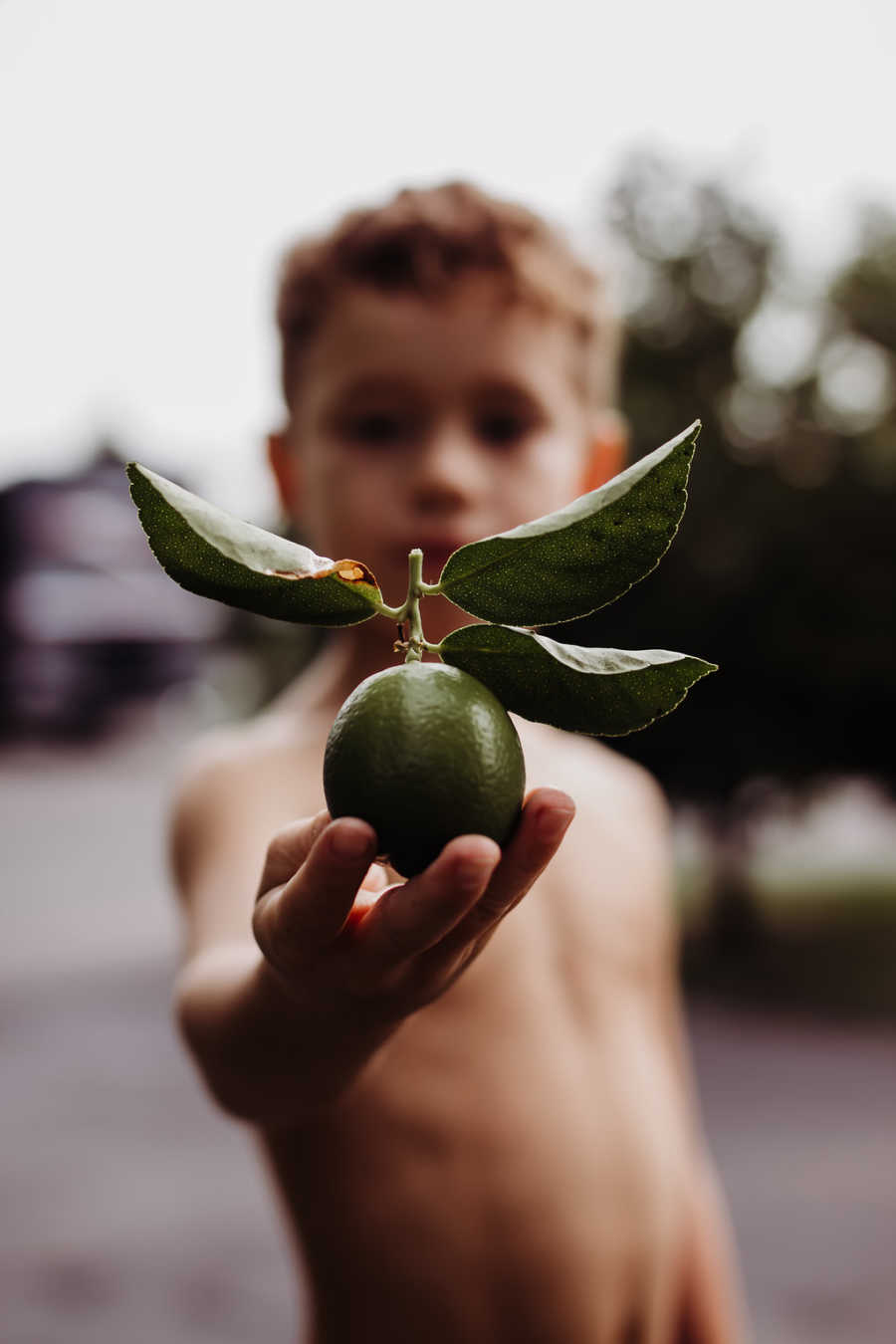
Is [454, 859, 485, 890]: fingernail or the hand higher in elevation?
[454, 859, 485, 890]: fingernail

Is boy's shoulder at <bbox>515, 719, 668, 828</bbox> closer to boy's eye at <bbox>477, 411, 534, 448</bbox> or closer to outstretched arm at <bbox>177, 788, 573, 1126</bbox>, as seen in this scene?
boy's eye at <bbox>477, 411, 534, 448</bbox>

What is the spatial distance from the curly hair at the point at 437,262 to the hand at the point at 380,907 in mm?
1054

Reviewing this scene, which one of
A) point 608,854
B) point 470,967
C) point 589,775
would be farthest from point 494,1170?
point 589,775

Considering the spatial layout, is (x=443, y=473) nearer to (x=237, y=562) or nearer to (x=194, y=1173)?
(x=237, y=562)

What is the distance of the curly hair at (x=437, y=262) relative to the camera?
1.80 metres

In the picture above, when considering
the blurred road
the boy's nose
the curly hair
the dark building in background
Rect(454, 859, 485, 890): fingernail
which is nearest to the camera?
Rect(454, 859, 485, 890): fingernail

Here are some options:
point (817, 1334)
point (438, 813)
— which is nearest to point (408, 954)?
point (438, 813)

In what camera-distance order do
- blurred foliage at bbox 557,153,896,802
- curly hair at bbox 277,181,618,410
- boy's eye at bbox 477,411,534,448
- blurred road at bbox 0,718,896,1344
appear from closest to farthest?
1. boy's eye at bbox 477,411,534,448
2. curly hair at bbox 277,181,618,410
3. blurred road at bbox 0,718,896,1344
4. blurred foliage at bbox 557,153,896,802

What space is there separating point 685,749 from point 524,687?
6293 millimetres

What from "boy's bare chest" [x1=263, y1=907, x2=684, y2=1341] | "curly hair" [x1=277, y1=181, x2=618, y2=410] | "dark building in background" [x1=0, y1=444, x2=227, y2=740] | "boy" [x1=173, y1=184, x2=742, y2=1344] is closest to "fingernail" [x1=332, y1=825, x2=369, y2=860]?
"boy" [x1=173, y1=184, x2=742, y2=1344]

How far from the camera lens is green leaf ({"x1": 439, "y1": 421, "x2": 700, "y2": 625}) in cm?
84

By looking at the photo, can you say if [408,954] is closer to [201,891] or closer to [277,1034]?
[277,1034]

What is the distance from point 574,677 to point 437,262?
1.10 metres

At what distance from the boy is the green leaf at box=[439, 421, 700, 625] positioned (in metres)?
0.60
